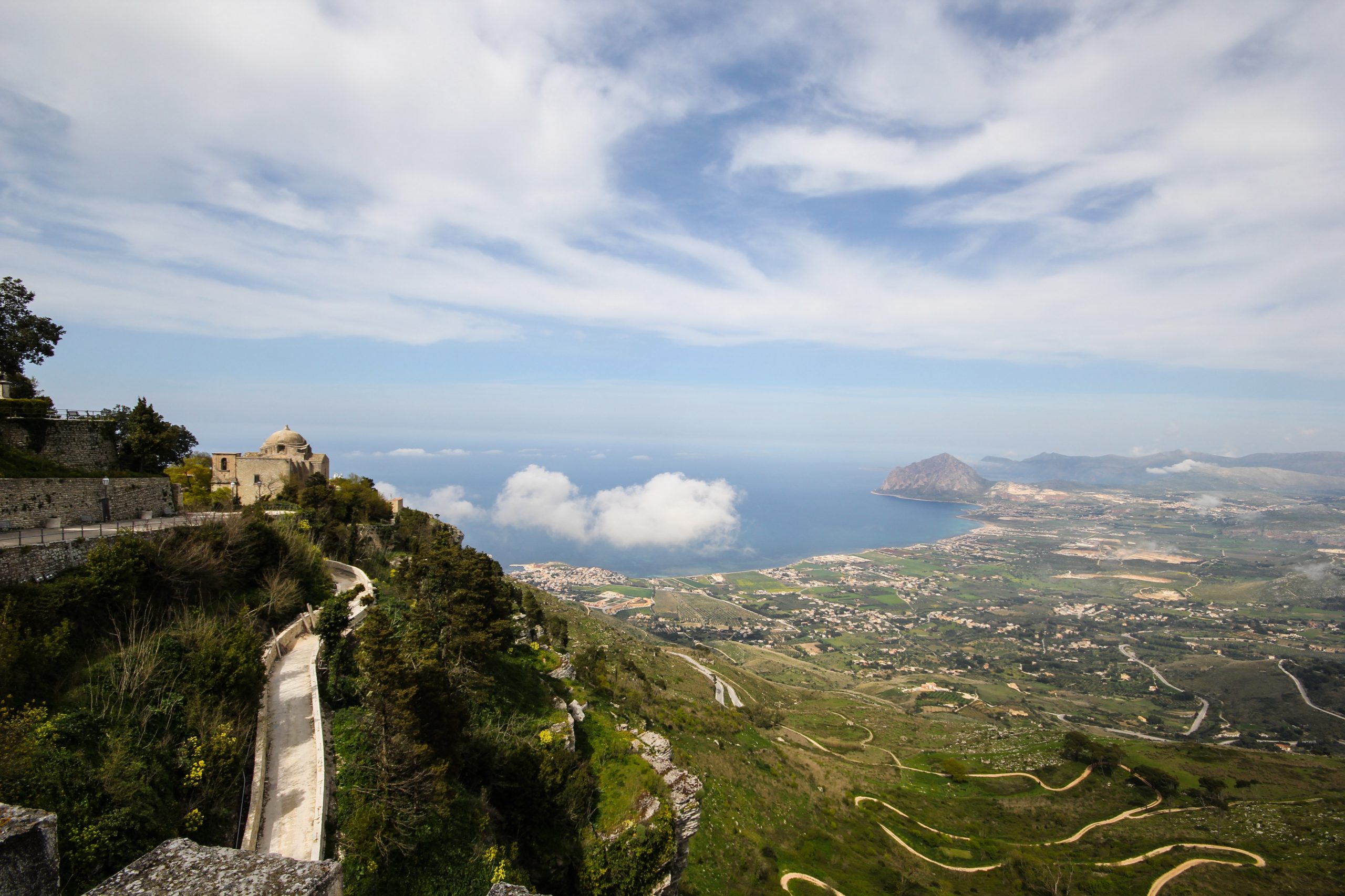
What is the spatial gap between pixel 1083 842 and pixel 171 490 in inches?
1852

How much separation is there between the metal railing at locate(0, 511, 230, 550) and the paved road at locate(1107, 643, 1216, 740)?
264 ft

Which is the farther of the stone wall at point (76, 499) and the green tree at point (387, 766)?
the stone wall at point (76, 499)

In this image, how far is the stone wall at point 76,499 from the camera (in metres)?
13.9

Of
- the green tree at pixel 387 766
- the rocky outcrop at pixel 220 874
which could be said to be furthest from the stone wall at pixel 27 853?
the green tree at pixel 387 766

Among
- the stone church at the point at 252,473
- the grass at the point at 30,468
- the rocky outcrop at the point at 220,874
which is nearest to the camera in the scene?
the rocky outcrop at the point at 220,874

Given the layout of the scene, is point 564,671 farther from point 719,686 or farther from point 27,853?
point 719,686

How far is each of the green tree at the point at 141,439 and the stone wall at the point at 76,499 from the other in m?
3.71

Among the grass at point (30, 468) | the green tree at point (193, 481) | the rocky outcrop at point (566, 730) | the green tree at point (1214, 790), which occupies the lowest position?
the green tree at point (1214, 790)

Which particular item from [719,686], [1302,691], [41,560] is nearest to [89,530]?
[41,560]

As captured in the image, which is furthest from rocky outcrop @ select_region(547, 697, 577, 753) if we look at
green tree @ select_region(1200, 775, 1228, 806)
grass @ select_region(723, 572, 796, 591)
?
grass @ select_region(723, 572, 796, 591)

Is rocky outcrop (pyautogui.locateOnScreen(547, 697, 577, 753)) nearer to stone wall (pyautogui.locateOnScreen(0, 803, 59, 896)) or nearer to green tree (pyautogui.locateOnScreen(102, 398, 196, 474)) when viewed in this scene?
stone wall (pyautogui.locateOnScreen(0, 803, 59, 896))

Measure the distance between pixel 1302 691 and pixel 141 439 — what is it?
377 feet

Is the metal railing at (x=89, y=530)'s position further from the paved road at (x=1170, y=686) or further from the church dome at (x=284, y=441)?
the paved road at (x=1170, y=686)

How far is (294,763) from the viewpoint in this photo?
38.4 feet
